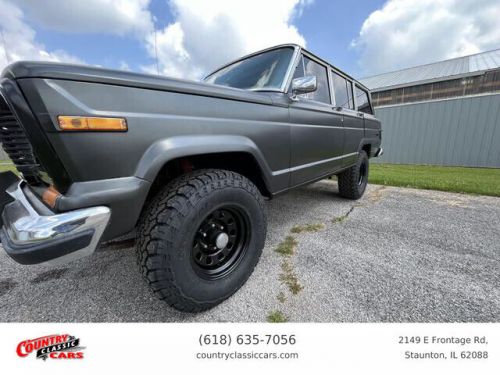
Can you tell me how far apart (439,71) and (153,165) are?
1828cm

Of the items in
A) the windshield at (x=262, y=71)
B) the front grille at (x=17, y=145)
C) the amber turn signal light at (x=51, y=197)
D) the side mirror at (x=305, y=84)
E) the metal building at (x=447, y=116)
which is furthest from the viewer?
the metal building at (x=447, y=116)

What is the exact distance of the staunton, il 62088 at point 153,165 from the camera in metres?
0.93

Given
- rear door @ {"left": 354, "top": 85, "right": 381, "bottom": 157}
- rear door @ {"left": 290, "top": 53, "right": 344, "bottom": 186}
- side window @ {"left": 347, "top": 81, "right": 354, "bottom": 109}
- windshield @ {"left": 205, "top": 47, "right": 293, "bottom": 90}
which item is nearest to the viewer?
windshield @ {"left": 205, "top": 47, "right": 293, "bottom": 90}

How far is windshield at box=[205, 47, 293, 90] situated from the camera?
1.96m

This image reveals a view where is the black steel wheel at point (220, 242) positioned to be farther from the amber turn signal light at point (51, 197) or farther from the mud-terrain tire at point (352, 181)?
the mud-terrain tire at point (352, 181)

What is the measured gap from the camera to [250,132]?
5.24 feet

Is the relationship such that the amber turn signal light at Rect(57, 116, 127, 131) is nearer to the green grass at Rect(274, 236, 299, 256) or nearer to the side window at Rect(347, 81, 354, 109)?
the green grass at Rect(274, 236, 299, 256)

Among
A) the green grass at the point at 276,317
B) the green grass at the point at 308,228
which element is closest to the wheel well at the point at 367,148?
the green grass at the point at 308,228

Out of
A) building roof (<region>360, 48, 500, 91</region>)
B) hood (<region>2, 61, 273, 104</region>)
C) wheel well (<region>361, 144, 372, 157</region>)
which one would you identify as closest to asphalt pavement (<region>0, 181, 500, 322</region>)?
hood (<region>2, 61, 273, 104</region>)

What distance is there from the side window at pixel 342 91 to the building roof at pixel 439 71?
501 inches

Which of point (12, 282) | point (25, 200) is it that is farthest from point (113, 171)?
point (12, 282)

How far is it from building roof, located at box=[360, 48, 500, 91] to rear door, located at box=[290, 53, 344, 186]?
13.8 meters

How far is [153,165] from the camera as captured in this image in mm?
1118
